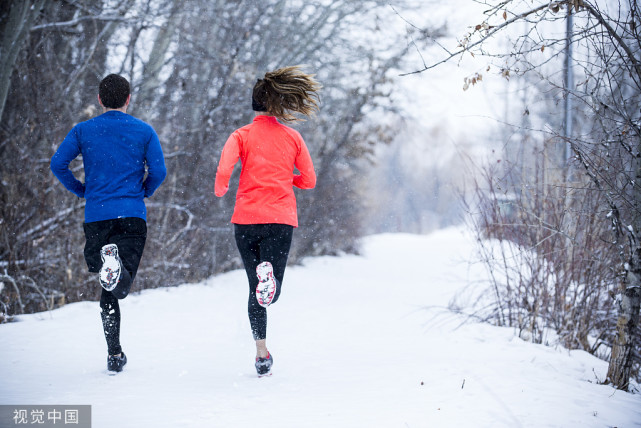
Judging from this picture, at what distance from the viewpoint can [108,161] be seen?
9.94 feet

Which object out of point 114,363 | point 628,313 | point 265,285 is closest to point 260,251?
point 265,285

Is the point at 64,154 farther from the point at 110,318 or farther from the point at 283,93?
the point at 283,93

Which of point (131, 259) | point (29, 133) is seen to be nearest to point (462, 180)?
point (131, 259)

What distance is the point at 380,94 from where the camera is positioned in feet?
39.6

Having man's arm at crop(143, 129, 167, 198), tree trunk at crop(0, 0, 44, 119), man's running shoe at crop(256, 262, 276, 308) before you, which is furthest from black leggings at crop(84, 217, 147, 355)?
tree trunk at crop(0, 0, 44, 119)

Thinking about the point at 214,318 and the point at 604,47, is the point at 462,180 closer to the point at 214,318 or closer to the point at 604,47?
the point at 604,47

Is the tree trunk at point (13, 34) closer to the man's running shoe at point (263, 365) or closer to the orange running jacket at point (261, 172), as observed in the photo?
the orange running jacket at point (261, 172)

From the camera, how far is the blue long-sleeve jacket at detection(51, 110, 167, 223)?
9.86 feet

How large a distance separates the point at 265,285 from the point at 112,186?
1.12 m

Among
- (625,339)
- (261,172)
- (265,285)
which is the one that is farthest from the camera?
(625,339)

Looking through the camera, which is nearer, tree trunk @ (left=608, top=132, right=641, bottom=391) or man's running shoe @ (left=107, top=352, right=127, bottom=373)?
man's running shoe @ (left=107, top=352, right=127, bottom=373)

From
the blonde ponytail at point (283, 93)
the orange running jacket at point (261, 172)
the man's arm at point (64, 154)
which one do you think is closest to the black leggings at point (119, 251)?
the man's arm at point (64, 154)

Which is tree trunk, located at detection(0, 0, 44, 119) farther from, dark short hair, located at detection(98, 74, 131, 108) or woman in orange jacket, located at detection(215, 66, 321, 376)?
woman in orange jacket, located at detection(215, 66, 321, 376)

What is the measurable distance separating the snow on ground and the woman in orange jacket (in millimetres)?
579
